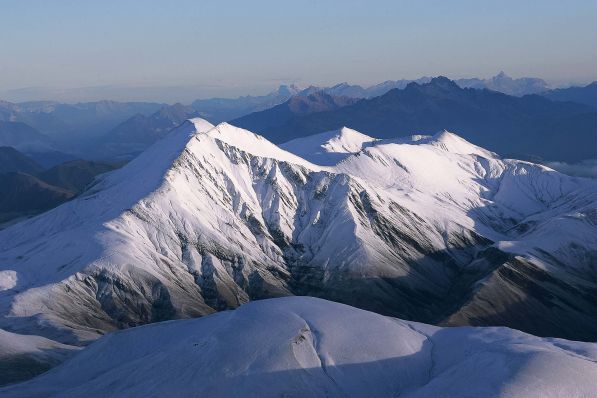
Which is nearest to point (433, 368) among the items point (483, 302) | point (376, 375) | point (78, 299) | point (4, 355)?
point (376, 375)

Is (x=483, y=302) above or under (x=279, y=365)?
under

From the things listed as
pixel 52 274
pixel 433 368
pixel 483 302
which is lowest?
pixel 483 302

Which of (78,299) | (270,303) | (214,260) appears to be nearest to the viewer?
(270,303)

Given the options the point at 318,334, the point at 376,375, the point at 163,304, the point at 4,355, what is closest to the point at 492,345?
the point at 376,375

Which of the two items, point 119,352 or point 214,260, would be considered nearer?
point 119,352

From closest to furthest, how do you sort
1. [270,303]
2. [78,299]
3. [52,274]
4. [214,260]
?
[270,303] → [78,299] → [52,274] → [214,260]

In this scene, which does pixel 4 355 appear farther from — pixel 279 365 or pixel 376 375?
pixel 376 375
